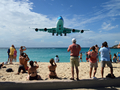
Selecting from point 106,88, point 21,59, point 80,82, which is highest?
point 21,59

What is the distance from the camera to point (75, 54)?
12.5 ft

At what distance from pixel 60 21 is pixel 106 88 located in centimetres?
1693

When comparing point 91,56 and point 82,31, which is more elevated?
point 82,31

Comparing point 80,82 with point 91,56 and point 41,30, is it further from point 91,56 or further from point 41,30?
point 41,30

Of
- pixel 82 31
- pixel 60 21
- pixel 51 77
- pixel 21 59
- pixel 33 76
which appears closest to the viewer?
pixel 33 76

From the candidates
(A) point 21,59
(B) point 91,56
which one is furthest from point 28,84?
(B) point 91,56

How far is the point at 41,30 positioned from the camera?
Result: 26031 mm

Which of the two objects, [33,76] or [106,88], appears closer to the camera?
[106,88]

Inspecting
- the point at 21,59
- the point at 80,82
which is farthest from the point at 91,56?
the point at 21,59

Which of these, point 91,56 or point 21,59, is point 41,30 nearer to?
point 21,59

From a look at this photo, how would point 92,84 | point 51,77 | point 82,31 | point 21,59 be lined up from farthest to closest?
point 82,31, point 21,59, point 51,77, point 92,84

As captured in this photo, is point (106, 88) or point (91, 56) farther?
point (91, 56)

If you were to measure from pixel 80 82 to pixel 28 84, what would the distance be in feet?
6.61

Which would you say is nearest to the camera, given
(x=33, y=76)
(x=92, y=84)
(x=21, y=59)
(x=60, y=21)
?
(x=92, y=84)
